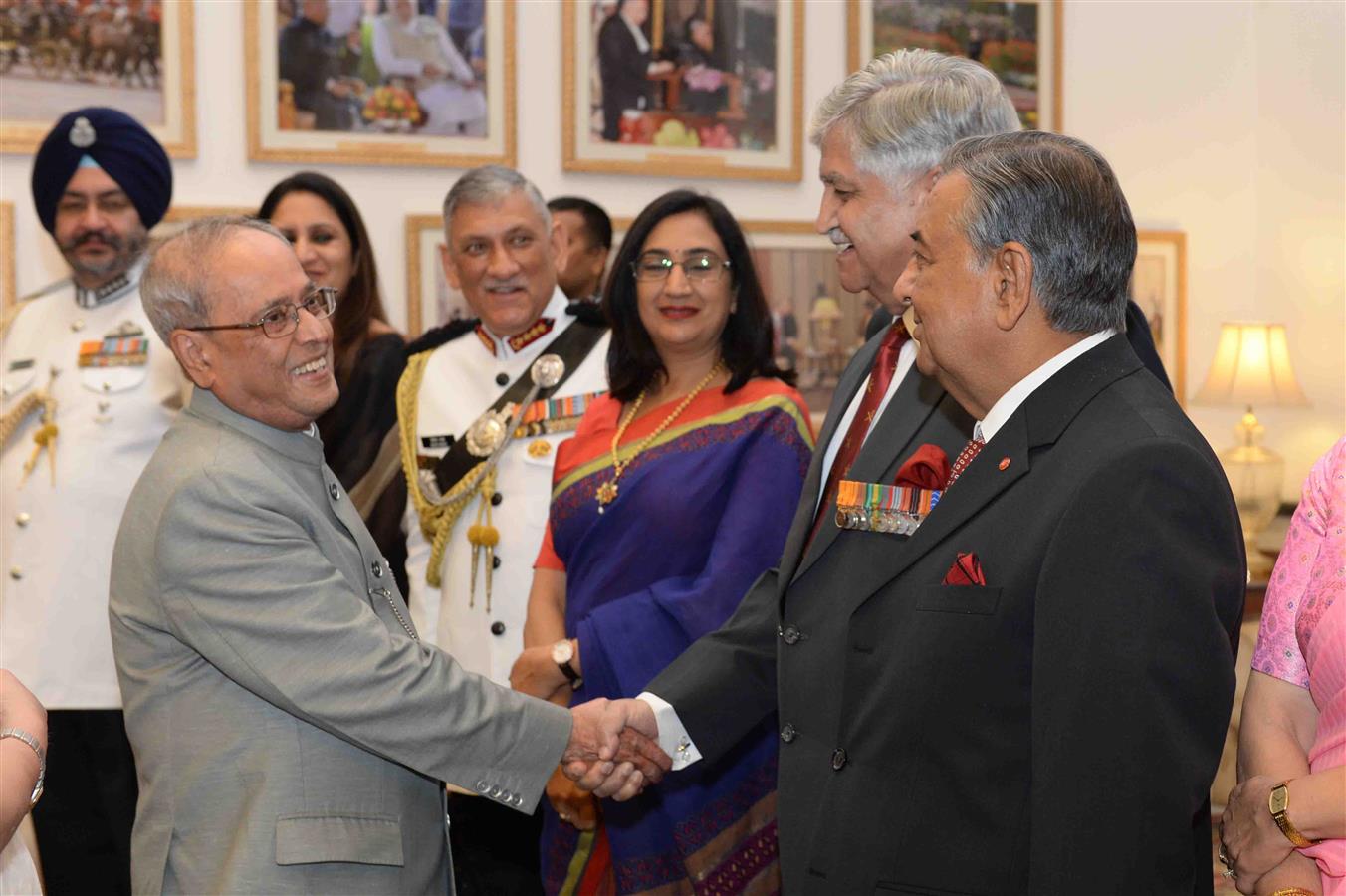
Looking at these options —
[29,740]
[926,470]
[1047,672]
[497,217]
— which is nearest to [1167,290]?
[497,217]

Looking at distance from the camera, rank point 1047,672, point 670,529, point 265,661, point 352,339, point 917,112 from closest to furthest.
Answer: point 1047,672, point 265,661, point 917,112, point 670,529, point 352,339

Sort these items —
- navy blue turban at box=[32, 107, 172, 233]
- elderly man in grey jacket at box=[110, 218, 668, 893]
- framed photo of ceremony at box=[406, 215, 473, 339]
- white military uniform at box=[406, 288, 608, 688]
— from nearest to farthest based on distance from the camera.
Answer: elderly man in grey jacket at box=[110, 218, 668, 893] < white military uniform at box=[406, 288, 608, 688] < navy blue turban at box=[32, 107, 172, 233] < framed photo of ceremony at box=[406, 215, 473, 339]

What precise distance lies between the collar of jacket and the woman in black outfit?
1209 mm

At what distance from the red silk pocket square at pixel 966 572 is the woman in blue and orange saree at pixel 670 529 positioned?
1.19 metres

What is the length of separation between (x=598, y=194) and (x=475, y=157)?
1.51 feet

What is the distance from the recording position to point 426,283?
509 cm

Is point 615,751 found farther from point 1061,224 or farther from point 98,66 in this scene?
point 98,66

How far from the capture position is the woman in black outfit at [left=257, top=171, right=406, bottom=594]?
3807 mm

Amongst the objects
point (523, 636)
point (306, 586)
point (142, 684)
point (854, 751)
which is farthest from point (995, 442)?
point (523, 636)

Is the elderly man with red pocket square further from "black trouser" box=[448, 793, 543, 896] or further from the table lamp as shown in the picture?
the table lamp

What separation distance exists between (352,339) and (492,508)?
83 cm

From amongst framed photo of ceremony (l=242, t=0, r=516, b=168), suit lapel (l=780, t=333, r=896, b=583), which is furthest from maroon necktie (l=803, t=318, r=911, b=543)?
framed photo of ceremony (l=242, t=0, r=516, b=168)

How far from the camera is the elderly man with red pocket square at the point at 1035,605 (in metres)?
1.59

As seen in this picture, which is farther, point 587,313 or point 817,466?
point 587,313
